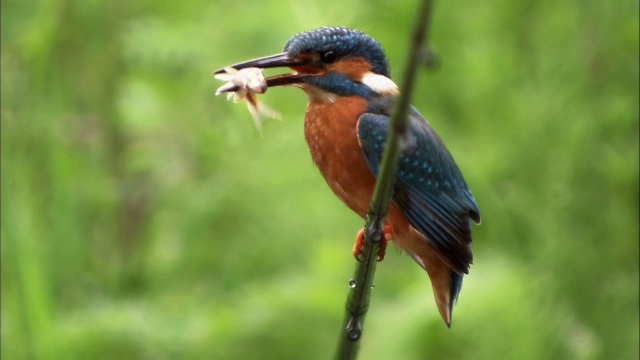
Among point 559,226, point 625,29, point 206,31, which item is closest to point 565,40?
point 625,29

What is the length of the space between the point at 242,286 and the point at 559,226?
0.82 meters

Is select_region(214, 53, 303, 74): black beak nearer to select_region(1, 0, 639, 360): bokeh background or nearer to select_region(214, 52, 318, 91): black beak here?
select_region(214, 52, 318, 91): black beak

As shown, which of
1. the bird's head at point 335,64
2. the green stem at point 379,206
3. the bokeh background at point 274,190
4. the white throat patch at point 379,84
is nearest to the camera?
the green stem at point 379,206

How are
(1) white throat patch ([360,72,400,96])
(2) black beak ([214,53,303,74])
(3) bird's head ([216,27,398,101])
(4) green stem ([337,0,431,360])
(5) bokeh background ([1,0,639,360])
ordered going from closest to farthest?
(4) green stem ([337,0,431,360]), (2) black beak ([214,53,303,74]), (3) bird's head ([216,27,398,101]), (1) white throat patch ([360,72,400,96]), (5) bokeh background ([1,0,639,360])

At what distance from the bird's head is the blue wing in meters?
0.06

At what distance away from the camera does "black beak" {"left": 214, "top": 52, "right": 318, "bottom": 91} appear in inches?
64.3

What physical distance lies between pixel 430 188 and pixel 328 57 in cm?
24

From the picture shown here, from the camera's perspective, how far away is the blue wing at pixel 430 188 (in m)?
1.76

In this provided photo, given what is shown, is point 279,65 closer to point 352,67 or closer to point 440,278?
point 352,67

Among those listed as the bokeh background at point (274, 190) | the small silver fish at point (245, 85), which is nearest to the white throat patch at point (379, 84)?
the small silver fish at point (245, 85)

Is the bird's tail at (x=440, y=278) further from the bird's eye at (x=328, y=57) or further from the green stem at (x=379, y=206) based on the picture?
the green stem at (x=379, y=206)

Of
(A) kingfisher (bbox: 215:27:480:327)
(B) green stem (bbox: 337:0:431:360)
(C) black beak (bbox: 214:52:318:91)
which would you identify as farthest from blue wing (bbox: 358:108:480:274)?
(B) green stem (bbox: 337:0:431:360)

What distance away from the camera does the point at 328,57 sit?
1816 mm

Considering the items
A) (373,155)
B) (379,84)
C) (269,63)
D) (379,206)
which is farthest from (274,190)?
(379,206)
